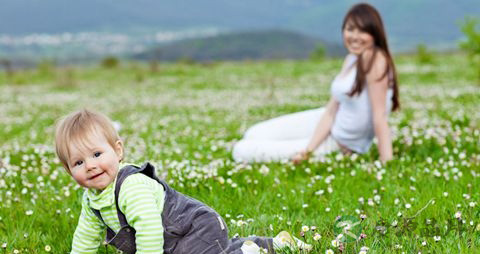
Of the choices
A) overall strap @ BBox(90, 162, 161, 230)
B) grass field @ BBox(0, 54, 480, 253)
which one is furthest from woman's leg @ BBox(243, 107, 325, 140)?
overall strap @ BBox(90, 162, 161, 230)

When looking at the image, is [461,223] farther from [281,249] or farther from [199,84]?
[199,84]

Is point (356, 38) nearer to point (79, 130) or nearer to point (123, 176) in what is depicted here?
point (123, 176)

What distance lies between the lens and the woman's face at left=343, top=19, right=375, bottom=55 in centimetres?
753

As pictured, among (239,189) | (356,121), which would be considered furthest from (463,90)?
(239,189)

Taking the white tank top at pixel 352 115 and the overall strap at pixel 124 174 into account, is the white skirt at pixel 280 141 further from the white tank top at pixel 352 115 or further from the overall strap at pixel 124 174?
the overall strap at pixel 124 174

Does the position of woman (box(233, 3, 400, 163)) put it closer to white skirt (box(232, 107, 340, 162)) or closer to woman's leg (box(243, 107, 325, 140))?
white skirt (box(232, 107, 340, 162))

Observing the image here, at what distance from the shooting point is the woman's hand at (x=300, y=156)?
7336mm

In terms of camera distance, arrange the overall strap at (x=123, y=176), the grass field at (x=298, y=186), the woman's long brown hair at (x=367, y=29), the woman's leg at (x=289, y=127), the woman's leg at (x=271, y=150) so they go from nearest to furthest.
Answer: the overall strap at (x=123, y=176) < the grass field at (x=298, y=186) < the woman's long brown hair at (x=367, y=29) < the woman's leg at (x=271, y=150) < the woman's leg at (x=289, y=127)

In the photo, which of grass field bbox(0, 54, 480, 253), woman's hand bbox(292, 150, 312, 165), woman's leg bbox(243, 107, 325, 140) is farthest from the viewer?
woman's leg bbox(243, 107, 325, 140)

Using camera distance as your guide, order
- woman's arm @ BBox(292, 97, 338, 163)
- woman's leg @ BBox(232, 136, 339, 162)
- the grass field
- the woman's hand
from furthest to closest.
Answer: woman's arm @ BBox(292, 97, 338, 163) → woman's leg @ BBox(232, 136, 339, 162) → the woman's hand → the grass field

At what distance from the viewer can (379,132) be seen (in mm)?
7531

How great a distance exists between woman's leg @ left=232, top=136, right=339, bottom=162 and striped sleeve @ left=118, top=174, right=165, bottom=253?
3968 mm

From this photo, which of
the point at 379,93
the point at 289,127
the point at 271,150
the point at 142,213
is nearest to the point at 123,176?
the point at 142,213

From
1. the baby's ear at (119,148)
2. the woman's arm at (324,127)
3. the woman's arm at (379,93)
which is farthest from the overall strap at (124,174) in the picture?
the woman's arm at (379,93)
